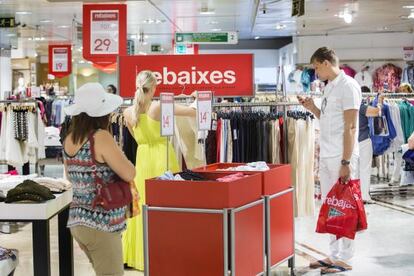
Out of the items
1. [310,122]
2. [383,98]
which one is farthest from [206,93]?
[383,98]

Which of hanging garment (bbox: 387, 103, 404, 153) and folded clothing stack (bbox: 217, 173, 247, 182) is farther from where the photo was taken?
hanging garment (bbox: 387, 103, 404, 153)

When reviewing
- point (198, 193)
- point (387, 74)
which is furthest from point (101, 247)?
point (387, 74)

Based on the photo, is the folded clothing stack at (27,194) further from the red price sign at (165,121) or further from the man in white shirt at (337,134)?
the man in white shirt at (337,134)

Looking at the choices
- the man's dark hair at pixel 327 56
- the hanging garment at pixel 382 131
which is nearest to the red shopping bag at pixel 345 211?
the man's dark hair at pixel 327 56

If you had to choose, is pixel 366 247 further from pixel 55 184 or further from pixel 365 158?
pixel 55 184

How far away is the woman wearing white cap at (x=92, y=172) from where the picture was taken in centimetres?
363

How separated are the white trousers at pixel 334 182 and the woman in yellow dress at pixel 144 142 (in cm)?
119

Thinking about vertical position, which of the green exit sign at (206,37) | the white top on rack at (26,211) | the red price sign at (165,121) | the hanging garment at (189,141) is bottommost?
the white top on rack at (26,211)

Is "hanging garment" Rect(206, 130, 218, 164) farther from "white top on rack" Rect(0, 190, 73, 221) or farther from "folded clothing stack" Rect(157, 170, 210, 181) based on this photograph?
"white top on rack" Rect(0, 190, 73, 221)

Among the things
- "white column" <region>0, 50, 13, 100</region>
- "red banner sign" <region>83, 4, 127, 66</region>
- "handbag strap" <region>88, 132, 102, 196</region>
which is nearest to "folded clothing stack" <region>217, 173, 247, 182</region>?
"handbag strap" <region>88, 132, 102, 196</region>

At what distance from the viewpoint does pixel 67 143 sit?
3709mm

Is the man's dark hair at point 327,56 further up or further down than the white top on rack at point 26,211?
further up

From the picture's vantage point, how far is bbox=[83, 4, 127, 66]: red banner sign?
10555 millimetres

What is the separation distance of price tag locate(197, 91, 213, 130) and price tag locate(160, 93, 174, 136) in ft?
0.84
